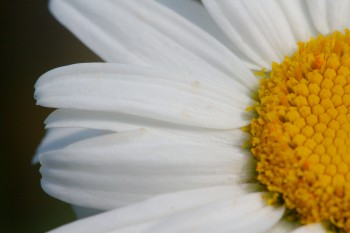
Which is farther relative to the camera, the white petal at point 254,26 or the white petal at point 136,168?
the white petal at point 254,26

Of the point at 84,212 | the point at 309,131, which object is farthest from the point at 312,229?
the point at 84,212

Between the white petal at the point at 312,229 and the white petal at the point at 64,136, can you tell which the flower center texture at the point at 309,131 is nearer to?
the white petal at the point at 312,229

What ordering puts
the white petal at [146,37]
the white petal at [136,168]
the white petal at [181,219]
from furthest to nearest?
the white petal at [146,37] < the white petal at [136,168] < the white petal at [181,219]

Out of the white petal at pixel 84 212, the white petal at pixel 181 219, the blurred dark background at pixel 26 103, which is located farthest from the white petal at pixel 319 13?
the blurred dark background at pixel 26 103

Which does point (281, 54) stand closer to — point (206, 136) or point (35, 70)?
A: point (206, 136)

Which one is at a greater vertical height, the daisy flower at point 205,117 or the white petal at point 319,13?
the white petal at point 319,13

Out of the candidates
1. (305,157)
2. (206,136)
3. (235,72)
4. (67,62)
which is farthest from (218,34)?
(67,62)
